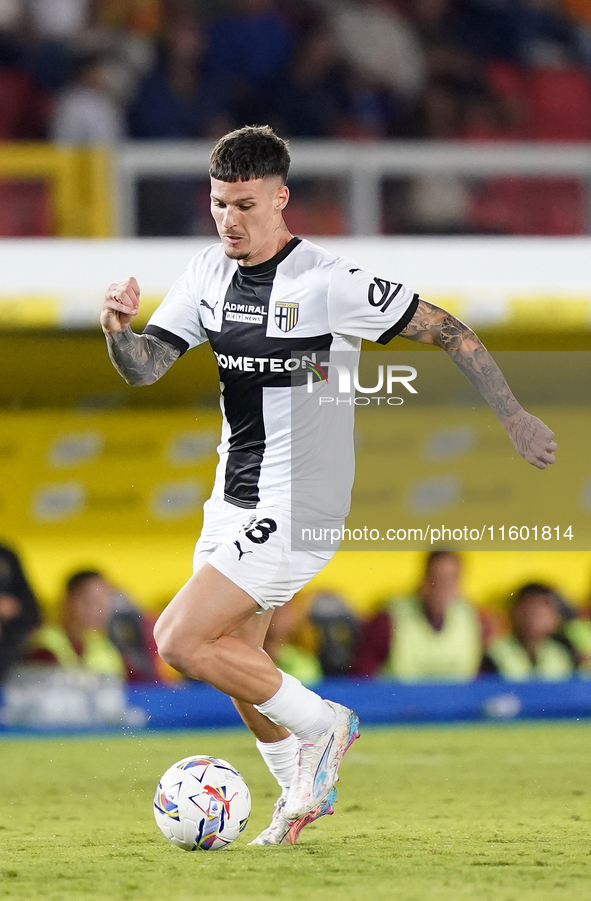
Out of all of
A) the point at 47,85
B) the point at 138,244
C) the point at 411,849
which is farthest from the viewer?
A: the point at 47,85

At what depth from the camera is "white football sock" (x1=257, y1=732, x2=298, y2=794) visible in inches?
160

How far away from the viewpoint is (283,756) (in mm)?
4066

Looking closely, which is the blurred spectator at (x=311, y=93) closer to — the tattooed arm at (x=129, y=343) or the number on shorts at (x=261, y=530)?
the tattooed arm at (x=129, y=343)

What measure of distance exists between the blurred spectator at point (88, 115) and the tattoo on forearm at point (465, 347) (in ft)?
14.3

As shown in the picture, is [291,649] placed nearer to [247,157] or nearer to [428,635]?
[428,635]

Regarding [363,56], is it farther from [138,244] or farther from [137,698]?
[137,698]

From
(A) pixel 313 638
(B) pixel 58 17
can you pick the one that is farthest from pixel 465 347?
(B) pixel 58 17

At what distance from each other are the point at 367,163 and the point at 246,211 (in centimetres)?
299

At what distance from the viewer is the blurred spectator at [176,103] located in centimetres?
797

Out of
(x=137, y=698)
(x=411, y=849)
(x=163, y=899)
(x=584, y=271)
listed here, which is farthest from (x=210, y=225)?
(x=163, y=899)

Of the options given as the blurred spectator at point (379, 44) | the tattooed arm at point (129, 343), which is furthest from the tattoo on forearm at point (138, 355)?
the blurred spectator at point (379, 44)

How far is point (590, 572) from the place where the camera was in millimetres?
7758

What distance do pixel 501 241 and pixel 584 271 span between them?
1.39 feet

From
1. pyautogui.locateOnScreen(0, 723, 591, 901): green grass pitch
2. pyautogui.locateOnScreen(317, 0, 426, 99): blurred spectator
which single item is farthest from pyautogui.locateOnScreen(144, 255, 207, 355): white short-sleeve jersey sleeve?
pyautogui.locateOnScreen(317, 0, 426, 99): blurred spectator
